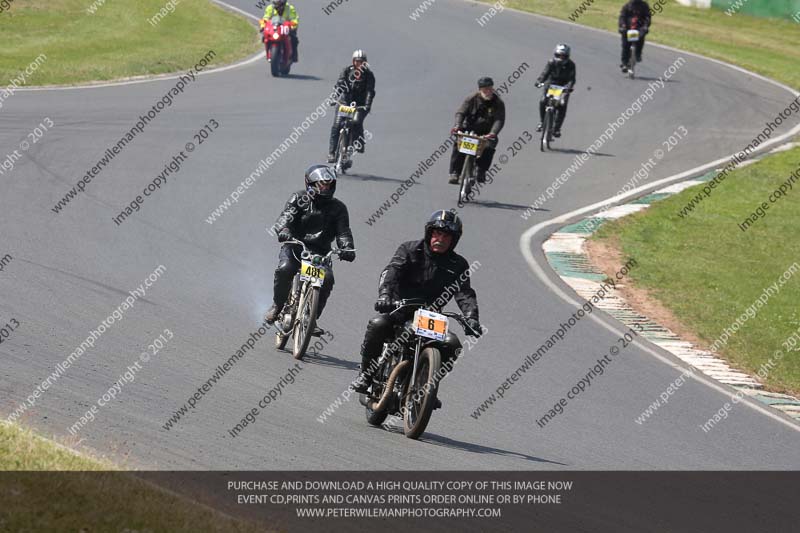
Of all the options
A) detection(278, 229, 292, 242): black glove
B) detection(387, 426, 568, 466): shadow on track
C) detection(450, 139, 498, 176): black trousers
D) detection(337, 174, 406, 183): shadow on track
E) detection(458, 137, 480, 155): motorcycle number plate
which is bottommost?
detection(337, 174, 406, 183): shadow on track

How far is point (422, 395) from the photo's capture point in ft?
31.4

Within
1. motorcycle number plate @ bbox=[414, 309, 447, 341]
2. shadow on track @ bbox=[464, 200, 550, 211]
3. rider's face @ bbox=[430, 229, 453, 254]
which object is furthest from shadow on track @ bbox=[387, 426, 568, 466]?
shadow on track @ bbox=[464, 200, 550, 211]

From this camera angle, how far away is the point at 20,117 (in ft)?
72.3

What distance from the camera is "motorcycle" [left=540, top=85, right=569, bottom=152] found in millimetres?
24250

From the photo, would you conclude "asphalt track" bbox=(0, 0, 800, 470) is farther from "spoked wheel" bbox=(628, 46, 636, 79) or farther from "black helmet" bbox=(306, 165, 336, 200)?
"black helmet" bbox=(306, 165, 336, 200)

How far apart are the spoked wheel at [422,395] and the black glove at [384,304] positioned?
440 millimetres

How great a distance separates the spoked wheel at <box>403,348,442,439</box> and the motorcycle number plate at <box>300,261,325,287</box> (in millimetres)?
2514

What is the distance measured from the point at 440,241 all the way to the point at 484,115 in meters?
10.5

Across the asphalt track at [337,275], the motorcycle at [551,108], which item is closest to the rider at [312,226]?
the asphalt track at [337,275]

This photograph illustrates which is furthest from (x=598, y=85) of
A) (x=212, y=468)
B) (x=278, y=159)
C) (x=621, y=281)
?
(x=212, y=468)

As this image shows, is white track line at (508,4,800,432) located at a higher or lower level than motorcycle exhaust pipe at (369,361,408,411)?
lower

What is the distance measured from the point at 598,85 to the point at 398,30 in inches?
321

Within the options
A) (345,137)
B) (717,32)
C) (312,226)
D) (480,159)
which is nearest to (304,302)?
(312,226)
